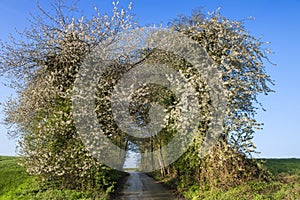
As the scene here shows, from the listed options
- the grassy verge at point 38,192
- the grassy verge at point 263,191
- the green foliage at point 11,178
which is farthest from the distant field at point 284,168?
the green foliage at point 11,178

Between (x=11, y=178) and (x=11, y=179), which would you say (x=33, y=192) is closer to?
(x=11, y=179)

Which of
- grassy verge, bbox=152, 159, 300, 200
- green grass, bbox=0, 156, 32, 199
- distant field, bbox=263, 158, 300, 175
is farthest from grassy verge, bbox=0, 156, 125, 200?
distant field, bbox=263, 158, 300, 175

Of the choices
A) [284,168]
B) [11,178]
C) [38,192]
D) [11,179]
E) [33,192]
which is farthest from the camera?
[11,178]

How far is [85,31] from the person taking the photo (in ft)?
56.0

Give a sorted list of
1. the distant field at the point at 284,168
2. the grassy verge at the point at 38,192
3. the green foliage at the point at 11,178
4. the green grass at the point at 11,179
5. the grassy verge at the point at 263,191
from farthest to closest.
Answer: the green foliage at the point at 11,178
the green grass at the point at 11,179
the distant field at the point at 284,168
the grassy verge at the point at 38,192
the grassy verge at the point at 263,191

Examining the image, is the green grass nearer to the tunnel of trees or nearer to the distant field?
the tunnel of trees

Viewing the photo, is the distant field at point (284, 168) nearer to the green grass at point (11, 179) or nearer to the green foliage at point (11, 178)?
the green grass at point (11, 179)

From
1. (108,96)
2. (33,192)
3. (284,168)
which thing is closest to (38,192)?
(33,192)

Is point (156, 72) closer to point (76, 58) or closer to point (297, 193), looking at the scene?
point (76, 58)

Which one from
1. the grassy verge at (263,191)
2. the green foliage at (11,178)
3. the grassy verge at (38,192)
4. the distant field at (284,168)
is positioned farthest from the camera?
the green foliage at (11,178)

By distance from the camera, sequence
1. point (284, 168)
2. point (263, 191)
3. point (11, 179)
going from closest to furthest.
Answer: point (263, 191), point (284, 168), point (11, 179)

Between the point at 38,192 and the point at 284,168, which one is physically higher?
the point at 284,168

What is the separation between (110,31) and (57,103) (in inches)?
179

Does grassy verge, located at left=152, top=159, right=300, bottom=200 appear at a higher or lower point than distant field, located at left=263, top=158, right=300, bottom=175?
lower
